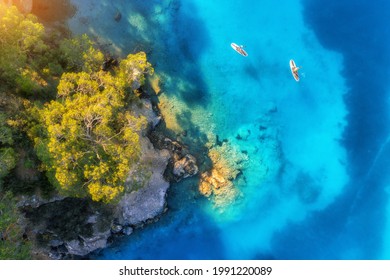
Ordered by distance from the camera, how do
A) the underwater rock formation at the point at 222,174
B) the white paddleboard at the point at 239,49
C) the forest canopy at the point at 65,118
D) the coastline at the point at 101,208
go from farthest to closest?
the underwater rock formation at the point at 222,174, the white paddleboard at the point at 239,49, the coastline at the point at 101,208, the forest canopy at the point at 65,118

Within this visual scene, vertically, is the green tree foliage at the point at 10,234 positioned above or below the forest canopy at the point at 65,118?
below

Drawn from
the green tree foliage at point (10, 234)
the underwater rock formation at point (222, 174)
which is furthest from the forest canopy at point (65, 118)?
the underwater rock formation at point (222, 174)

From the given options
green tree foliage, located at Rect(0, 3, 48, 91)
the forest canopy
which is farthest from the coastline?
green tree foliage, located at Rect(0, 3, 48, 91)

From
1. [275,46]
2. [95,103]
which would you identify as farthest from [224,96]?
[95,103]

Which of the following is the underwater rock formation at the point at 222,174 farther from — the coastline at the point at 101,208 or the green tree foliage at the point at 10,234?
the green tree foliage at the point at 10,234

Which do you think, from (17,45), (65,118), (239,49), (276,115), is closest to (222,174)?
(276,115)

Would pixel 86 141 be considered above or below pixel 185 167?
below

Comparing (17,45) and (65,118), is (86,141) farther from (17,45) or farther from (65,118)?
(17,45)
